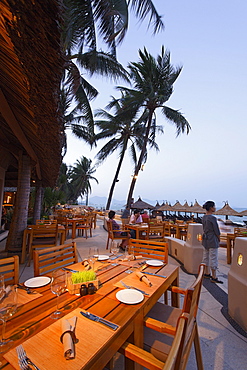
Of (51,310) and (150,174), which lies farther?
(150,174)

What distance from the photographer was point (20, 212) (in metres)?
4.70

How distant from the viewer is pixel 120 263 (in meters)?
2.11

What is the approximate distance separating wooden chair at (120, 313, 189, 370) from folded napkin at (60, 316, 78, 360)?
37 centimetres

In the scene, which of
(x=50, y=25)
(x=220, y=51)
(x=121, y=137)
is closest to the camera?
(x=50, y=25)

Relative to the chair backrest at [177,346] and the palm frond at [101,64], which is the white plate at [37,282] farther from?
the palm frond at [101,64]

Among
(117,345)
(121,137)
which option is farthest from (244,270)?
(121,137)

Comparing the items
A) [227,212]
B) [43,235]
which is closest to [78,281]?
[43,235]

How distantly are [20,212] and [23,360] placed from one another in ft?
14.8

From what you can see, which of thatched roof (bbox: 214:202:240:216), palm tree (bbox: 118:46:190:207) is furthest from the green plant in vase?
thatched roof (bbox: 214:202:240:216)

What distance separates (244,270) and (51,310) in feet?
7.05

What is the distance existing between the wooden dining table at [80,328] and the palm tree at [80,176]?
1274 inches

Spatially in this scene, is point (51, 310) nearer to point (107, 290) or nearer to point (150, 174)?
point (107, 290)

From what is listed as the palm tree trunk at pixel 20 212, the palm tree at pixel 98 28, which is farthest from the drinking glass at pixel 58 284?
the palm tree trunk at pixel 20 212

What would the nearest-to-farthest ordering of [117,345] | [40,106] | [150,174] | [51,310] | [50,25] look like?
[117,345]
[51,310]
[50,25]
[40,106]
[150,174]
